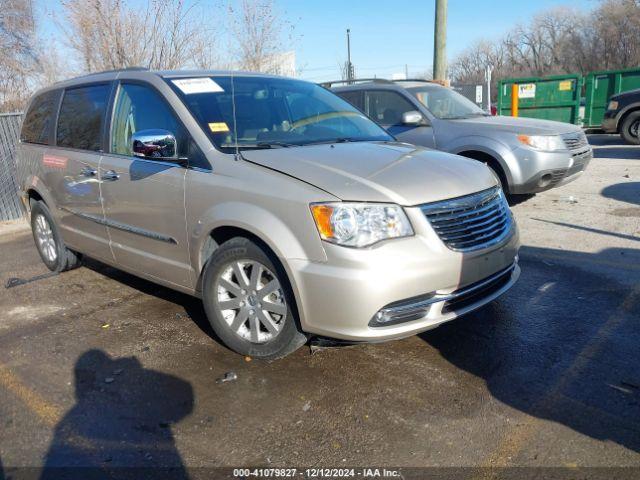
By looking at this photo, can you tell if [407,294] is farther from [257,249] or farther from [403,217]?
[257,249]

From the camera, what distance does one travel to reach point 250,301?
3.42 m

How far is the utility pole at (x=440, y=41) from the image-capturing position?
13.4 meters

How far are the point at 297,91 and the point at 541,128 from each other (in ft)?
13.8

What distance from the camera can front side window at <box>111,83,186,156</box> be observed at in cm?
383

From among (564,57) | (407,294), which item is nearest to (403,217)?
(407,294)

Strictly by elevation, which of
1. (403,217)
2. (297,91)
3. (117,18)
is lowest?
(403,217)

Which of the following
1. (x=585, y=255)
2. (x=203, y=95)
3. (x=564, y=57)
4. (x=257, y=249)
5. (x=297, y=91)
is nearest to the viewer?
(x=257, y=249)

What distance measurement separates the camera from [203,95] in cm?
392

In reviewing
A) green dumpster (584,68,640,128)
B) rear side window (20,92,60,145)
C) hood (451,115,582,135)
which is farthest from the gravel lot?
green dumpster (584,68,640,128)

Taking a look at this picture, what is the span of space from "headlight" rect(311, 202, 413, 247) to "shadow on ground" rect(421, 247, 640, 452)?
1.05 m

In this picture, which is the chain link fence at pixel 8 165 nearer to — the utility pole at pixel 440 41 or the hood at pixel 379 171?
the hood at pixel 379 171

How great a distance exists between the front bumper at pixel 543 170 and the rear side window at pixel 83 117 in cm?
507

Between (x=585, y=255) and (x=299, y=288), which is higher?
(x=299, y=288)

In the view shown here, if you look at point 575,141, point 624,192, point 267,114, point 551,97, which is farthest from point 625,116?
point 267,114
